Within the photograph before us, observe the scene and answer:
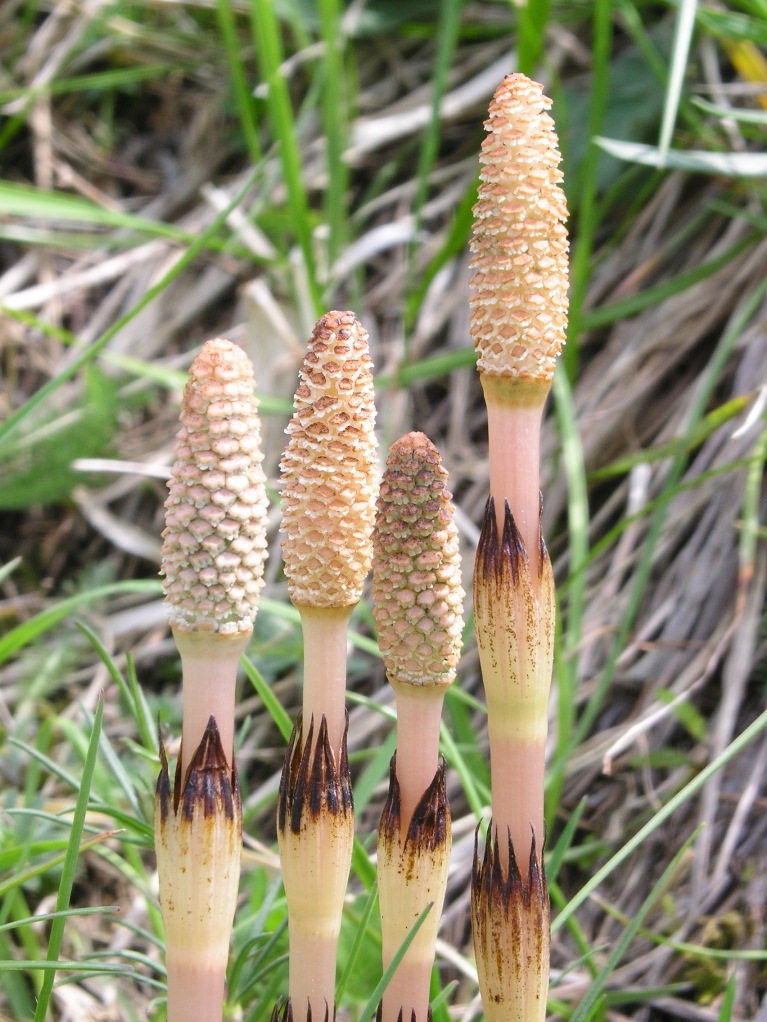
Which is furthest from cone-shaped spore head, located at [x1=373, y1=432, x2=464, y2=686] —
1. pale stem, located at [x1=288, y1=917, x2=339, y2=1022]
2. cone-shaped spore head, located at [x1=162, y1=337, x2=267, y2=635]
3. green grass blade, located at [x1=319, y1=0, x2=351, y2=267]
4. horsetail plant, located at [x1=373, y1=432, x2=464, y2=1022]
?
green grass blade, located at [x1=319, y1=0, x2=351, y2=267]

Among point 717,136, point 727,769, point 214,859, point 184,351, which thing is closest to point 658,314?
point 717,136

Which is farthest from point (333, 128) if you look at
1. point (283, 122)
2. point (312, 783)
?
point (312, 783)

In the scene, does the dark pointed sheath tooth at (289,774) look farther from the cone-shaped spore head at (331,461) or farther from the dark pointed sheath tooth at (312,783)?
the cone-shaped spore head at (331,461)

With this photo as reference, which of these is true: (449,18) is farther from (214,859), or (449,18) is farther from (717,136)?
(214,859)

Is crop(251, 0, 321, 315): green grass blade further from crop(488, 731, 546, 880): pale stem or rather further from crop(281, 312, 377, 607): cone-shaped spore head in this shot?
crop(488, 731, 546, 880): pale stem

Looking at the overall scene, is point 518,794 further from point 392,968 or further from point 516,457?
point 516,457
